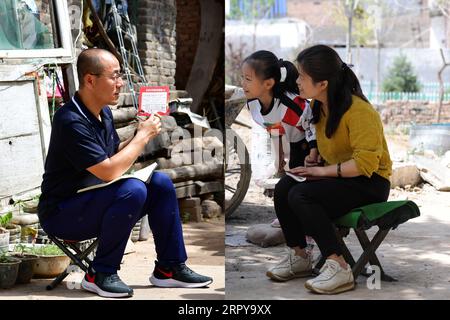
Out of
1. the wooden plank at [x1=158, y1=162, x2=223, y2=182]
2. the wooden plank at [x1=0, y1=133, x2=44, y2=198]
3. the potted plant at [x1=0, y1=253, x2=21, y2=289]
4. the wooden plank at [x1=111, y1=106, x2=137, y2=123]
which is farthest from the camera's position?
the wooden plank at [x1=158, y1=162, x2=223, y2=182]

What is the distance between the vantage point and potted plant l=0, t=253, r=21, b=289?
13.8ft

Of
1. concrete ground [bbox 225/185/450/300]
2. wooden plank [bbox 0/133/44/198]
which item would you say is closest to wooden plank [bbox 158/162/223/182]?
concrete ground [bbox 225/185/450/300]

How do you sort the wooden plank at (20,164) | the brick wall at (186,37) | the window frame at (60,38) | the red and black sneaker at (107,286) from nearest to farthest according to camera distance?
the red and black sneaker at (107,286) → the wooden plank at (20,164) → the window frame at (60,38) → the brick wall at (186,37)

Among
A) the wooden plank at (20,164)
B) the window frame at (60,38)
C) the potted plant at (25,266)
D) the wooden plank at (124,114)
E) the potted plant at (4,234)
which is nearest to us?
the potted plant at (25,266)

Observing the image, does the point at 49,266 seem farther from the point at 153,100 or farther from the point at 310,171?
the point at 310,171

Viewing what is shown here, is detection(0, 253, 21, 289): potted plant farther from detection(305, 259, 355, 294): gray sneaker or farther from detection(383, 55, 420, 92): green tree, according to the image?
detection(383, 55, 420, 92): green tree

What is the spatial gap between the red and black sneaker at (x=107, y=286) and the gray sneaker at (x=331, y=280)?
928mm

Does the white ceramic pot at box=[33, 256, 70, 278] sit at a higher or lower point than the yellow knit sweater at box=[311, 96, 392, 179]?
lower

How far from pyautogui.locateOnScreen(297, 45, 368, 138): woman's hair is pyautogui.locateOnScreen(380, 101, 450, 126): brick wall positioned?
13.3 meters

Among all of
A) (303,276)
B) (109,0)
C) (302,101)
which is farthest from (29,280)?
(109,0)

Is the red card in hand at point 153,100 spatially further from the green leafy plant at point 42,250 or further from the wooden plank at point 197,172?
the wooden plank at point 197,172

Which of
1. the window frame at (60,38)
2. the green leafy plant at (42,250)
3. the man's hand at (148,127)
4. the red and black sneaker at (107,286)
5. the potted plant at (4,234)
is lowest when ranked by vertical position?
the green leafy plant at (42,250)

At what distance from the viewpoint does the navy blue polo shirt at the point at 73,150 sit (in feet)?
12.5

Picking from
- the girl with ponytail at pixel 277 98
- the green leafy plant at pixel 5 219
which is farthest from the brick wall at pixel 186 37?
the girl with ponytail at pixel 277 98
